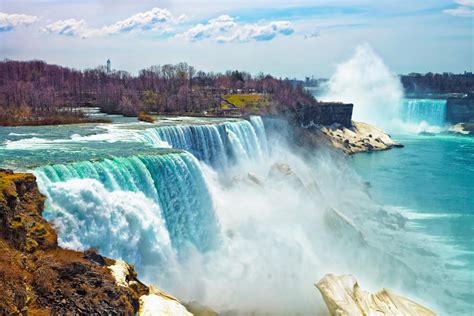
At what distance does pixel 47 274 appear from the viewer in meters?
10.2

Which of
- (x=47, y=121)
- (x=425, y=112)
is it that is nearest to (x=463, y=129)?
(x=425, y=112)

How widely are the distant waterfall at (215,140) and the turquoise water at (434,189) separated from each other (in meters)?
10.3

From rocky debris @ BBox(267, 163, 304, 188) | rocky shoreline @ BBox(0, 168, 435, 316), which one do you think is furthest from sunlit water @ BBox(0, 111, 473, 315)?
rocky shoreline @ BBox(0, 168, 435, 316)

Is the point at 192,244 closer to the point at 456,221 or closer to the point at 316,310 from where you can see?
the point at 316,310

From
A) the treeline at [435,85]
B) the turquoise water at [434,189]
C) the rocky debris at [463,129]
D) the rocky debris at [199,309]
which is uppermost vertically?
the treeline at [435,85]

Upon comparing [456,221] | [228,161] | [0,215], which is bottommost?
[456,221]

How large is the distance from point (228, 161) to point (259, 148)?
5855 mm

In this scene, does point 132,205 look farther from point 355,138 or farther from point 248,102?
point 355,138

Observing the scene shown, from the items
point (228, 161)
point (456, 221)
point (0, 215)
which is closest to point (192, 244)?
point (0, 215)

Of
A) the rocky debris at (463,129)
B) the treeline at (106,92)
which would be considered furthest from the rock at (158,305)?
the rocky debris at (463,129)

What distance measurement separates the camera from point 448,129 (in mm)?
86812

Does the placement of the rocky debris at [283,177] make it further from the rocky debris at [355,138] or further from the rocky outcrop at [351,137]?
the rocky debris at [355,138]

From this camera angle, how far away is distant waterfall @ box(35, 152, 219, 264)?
567 inches

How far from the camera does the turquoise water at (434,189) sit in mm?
26414
